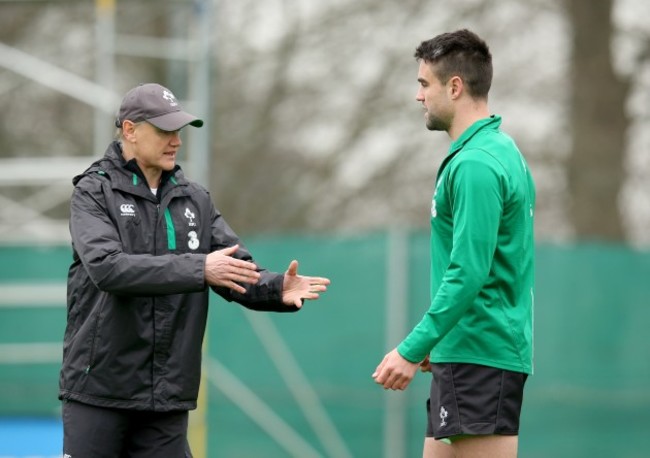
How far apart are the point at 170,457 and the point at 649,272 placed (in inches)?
240

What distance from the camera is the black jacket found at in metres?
4.53

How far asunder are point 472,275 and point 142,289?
122cm

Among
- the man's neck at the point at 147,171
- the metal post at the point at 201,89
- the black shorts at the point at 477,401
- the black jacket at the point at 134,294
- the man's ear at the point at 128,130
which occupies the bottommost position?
the black shorts at the point at 477,401

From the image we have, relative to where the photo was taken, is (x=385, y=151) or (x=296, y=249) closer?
(x=296, y=249)

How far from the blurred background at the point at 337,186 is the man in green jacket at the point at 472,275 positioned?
138 inches

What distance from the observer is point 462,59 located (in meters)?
4.65

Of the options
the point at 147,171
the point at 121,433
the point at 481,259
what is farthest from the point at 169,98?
the point at 481,259

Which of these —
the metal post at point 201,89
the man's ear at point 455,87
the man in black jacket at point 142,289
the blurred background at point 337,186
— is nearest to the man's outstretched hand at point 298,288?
the man in black jacket at point 142,289

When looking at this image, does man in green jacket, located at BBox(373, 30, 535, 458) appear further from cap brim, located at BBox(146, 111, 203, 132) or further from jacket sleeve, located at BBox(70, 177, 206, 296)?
cap brim, located at BBox(146, 111, 203, 132)

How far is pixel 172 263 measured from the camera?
14.9 ft

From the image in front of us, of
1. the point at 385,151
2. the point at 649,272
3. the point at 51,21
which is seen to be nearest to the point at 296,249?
the point at 649,272

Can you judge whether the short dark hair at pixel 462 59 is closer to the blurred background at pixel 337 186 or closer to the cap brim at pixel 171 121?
the cap brim at pixel 171 121

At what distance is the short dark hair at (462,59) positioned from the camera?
15.3 feet

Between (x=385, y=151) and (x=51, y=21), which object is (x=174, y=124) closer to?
(x=385, y=151)
